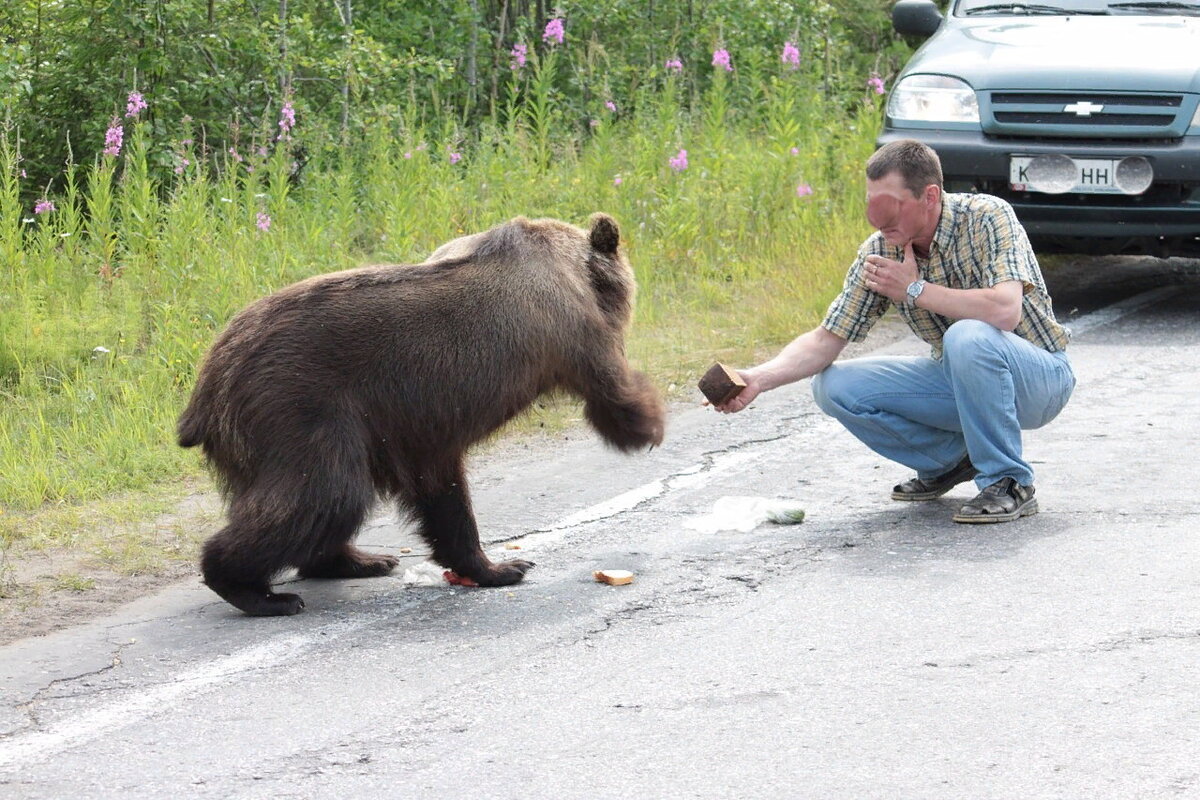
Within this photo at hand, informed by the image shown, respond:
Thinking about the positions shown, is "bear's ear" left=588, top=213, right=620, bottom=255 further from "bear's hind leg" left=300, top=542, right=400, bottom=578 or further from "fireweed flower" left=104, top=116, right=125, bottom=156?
"fireweed flower" left=104, top=116, right=125, bottom=156

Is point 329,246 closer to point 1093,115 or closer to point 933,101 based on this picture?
point 933,101

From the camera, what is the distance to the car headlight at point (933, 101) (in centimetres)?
944

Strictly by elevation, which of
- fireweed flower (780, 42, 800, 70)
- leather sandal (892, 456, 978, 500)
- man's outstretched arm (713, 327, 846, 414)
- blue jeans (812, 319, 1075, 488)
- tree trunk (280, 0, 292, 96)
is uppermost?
tree trunk (280, 0, 292, 96)

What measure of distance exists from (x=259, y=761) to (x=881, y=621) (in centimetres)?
189

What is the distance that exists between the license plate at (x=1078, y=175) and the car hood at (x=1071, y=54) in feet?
1.41

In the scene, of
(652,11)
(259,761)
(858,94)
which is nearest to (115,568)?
(259,761)

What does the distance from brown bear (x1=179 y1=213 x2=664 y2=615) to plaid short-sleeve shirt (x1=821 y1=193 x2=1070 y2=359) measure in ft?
3.18

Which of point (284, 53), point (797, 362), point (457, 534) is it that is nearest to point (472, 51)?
point (284, 53)

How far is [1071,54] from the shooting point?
31.2 feet

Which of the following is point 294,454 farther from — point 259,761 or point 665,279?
point 665,279

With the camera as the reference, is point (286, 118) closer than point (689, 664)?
No

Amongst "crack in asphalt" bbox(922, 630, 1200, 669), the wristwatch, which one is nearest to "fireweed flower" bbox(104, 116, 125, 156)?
the wristwatch

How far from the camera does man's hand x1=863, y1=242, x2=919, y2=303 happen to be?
18.8 feet

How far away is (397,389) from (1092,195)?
553 centimetres
